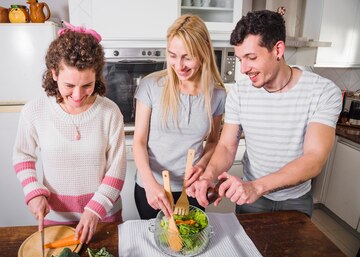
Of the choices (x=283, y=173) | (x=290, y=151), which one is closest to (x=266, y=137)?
(x=290, y=151)

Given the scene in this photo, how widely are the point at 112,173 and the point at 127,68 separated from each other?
3.74 ft

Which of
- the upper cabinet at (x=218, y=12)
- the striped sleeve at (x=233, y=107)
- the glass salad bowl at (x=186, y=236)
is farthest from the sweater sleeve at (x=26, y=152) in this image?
the upper cabinet at (x=218, y=12)

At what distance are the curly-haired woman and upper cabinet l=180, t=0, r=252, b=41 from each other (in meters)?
1.22

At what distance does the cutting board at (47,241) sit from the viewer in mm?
831

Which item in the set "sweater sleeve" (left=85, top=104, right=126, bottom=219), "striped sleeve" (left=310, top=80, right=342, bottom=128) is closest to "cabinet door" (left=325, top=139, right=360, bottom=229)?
"striped sleeve" (left=310, top=80, right=342, bottom=128)

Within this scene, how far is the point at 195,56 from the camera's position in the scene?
3.77ft

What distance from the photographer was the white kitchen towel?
0.87 meters

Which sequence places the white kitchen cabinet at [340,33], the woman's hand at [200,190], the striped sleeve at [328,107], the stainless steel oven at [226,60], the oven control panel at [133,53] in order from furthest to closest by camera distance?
1. the white kitchen cabinet at [340,33]
2. the stainless steel oven at [226,60]
3. the oven control panel at [133,53]
4. the striped sleeve at [328,107]
5. the woman's hand at [200,190]

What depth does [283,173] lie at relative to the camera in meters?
0.93

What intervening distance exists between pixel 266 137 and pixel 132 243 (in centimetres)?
63

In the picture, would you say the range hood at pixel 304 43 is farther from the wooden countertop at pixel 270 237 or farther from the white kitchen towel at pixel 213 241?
the white kitchen towel at pixel 213 241

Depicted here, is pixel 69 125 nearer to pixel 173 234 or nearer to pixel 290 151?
pixel 173 234

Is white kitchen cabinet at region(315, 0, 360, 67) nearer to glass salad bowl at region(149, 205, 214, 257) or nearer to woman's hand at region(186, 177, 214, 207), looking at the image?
woman's hand at region(186, 177, 214, 207)

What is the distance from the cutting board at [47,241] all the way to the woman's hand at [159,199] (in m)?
0.27
